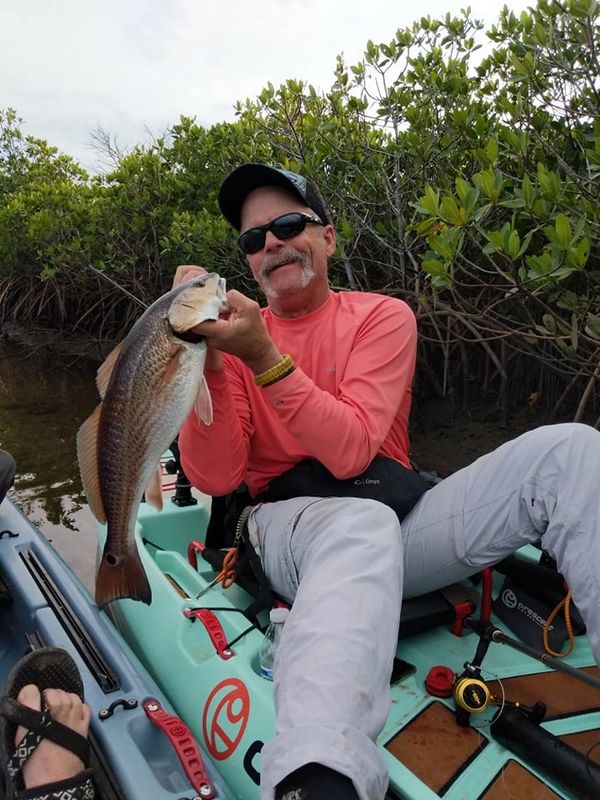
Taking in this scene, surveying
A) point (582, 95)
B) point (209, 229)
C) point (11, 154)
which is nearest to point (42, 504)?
point (209, 229)

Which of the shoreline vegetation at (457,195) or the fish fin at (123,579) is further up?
the shoreline vegetation at (457,195)

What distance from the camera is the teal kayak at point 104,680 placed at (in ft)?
5.52

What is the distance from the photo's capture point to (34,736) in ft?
5.44

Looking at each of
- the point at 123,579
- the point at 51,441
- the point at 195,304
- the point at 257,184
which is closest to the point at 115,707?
the point at 123,579

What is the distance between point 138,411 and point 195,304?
1.15ft

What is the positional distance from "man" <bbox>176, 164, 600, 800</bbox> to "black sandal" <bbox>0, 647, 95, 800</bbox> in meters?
0.66

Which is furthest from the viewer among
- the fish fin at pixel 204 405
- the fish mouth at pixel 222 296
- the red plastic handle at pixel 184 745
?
the fish fin at pixel 204 405

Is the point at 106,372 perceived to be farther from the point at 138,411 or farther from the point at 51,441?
the point at 51,441

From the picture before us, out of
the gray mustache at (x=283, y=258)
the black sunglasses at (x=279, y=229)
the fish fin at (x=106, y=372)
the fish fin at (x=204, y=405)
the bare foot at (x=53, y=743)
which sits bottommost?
the bare foot at (x=53, y=743)

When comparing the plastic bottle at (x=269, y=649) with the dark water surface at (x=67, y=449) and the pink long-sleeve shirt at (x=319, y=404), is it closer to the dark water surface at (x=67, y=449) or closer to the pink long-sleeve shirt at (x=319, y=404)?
the pink long-sleeve shirt at (x=319, y=404)

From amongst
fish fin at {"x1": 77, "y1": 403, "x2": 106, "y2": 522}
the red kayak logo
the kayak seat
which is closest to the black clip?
the red kayak logo

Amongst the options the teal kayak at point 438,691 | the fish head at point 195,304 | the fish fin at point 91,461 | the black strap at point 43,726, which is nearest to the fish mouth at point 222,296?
the fish head at point 195,304

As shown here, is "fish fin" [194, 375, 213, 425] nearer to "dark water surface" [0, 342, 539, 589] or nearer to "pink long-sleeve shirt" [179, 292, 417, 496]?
"pink long-sleeve shirt" [179, 292, 417, 496]

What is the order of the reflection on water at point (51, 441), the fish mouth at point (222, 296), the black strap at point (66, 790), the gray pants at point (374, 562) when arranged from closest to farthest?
the gray pants at point (374, 562), the black strap at point (66, 790), the fish mouth at point (222, 296), the reflection on water at point (51, 441)
